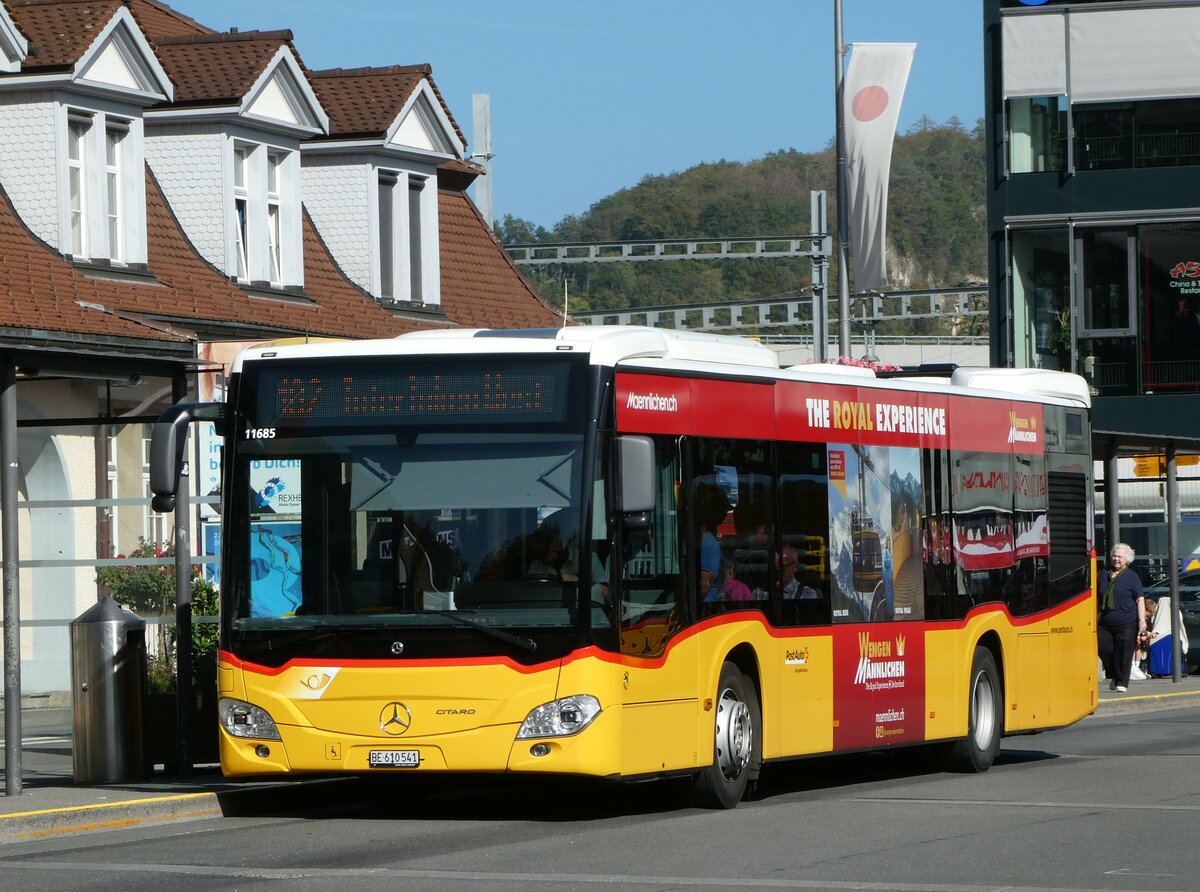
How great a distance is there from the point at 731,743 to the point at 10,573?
4.96m

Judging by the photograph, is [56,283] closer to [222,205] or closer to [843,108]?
[222,205]

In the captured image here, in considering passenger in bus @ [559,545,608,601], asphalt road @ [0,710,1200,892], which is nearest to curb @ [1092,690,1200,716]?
asphalt road @ [0,710,1200,892]

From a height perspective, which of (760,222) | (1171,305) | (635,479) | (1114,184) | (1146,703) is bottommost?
(1146,703)

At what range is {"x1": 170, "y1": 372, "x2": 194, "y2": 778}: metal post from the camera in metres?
15.8

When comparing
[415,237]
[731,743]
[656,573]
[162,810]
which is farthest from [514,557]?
[415,237]

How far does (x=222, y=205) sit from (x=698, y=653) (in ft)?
44.6

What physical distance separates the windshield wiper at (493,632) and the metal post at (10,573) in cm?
312

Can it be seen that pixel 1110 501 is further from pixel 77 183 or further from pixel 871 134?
pixel 77 183

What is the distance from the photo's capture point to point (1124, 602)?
27141 mm

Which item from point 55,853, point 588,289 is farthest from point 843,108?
point 588,289

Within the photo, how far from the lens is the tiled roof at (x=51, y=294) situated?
14.9 m

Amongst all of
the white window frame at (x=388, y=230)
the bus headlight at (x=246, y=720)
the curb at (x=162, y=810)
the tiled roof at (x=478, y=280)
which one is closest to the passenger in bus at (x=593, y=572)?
the bus headlight at (x=246, y=720)

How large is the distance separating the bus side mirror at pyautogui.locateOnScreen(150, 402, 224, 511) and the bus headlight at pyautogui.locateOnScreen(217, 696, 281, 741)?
131 cm

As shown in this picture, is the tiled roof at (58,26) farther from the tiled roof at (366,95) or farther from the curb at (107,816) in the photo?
Result: the curb at (107,816)
